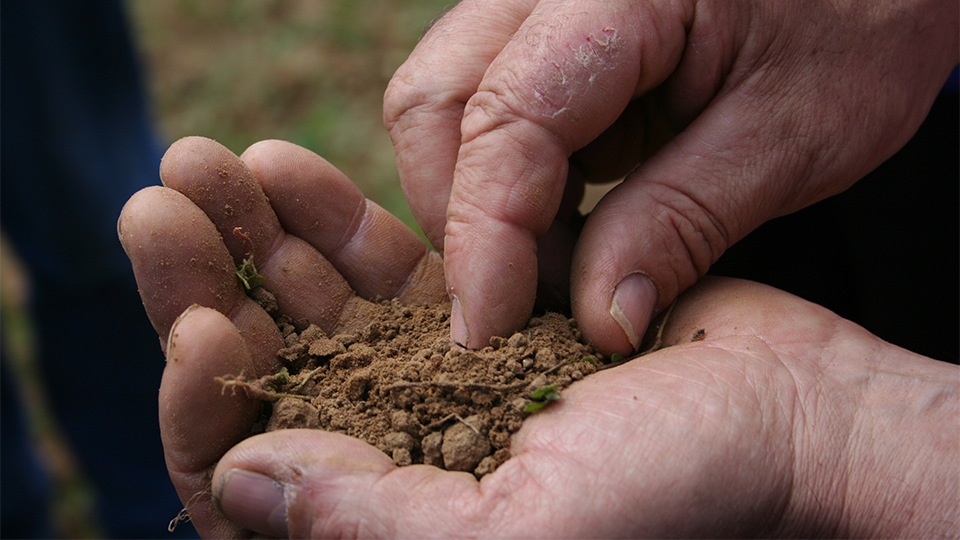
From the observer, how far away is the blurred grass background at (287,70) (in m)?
6.95

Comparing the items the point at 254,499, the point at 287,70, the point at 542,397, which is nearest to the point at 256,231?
the point at 254,499

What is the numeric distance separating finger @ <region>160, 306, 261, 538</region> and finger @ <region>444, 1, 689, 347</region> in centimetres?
72

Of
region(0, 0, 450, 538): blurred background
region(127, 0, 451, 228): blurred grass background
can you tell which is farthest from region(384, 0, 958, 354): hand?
region(127, 0, 451, 228): blurred grass background

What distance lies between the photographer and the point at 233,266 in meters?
2.18

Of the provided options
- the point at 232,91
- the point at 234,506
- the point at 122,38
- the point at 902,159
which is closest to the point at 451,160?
the point at 234,506

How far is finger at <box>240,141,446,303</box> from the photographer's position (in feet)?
7.89

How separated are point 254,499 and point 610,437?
3.26ft

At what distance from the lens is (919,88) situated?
2441mm

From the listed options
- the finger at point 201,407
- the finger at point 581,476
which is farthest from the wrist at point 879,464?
the finger at point 201,407

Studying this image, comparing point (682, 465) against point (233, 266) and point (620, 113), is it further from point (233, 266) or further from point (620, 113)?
point (233, 266)

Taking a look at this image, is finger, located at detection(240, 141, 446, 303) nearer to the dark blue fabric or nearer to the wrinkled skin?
the wrinkled skin

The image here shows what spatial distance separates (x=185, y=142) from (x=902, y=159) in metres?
3.36

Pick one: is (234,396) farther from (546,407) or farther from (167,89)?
(167,89)

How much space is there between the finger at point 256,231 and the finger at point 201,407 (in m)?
0.40
